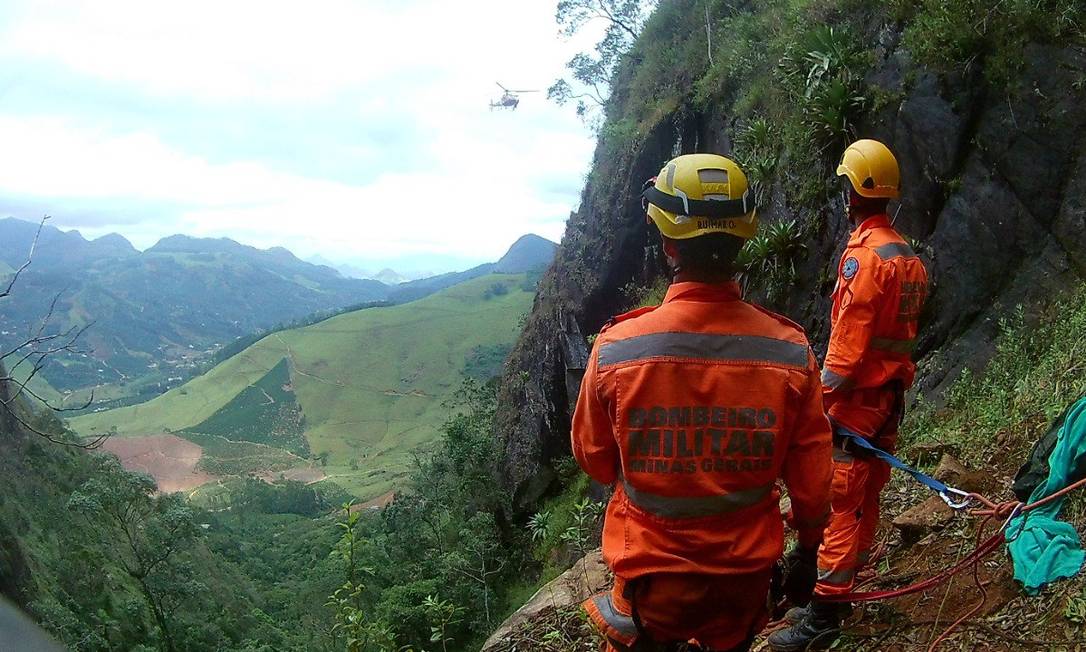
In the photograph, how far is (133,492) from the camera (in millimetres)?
24094

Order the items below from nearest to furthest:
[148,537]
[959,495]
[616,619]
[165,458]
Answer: [616,619], [959,495], [148,537], [165,458]

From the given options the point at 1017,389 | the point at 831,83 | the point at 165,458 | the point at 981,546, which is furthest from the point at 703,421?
the point at 165,458

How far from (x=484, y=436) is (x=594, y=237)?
27.9 ft

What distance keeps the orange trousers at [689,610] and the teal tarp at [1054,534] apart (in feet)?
5.27

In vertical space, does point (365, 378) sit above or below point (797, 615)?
below

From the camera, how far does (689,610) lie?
6.56 ft


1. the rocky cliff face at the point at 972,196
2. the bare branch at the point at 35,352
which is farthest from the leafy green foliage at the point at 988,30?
the bare branch at the point at 35,352

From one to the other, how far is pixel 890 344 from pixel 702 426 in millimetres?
1716

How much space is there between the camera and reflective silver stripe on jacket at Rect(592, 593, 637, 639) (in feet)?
6.90

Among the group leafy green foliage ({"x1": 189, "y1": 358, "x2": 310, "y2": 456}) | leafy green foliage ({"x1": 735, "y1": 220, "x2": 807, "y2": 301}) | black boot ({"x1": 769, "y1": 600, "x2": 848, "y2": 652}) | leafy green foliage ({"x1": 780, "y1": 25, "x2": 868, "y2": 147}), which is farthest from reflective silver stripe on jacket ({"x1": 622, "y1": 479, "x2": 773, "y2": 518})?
leafy green foliage ({"x1": 189, "y1": 358, "x2": 310, "y2": 456})

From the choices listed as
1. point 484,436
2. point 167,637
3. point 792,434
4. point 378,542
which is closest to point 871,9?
point 792,434

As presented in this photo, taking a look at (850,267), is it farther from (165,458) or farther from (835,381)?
(165,458)

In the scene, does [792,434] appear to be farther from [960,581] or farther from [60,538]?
[60,538]

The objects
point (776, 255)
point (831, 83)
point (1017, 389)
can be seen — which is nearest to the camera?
point (1017, 389)
